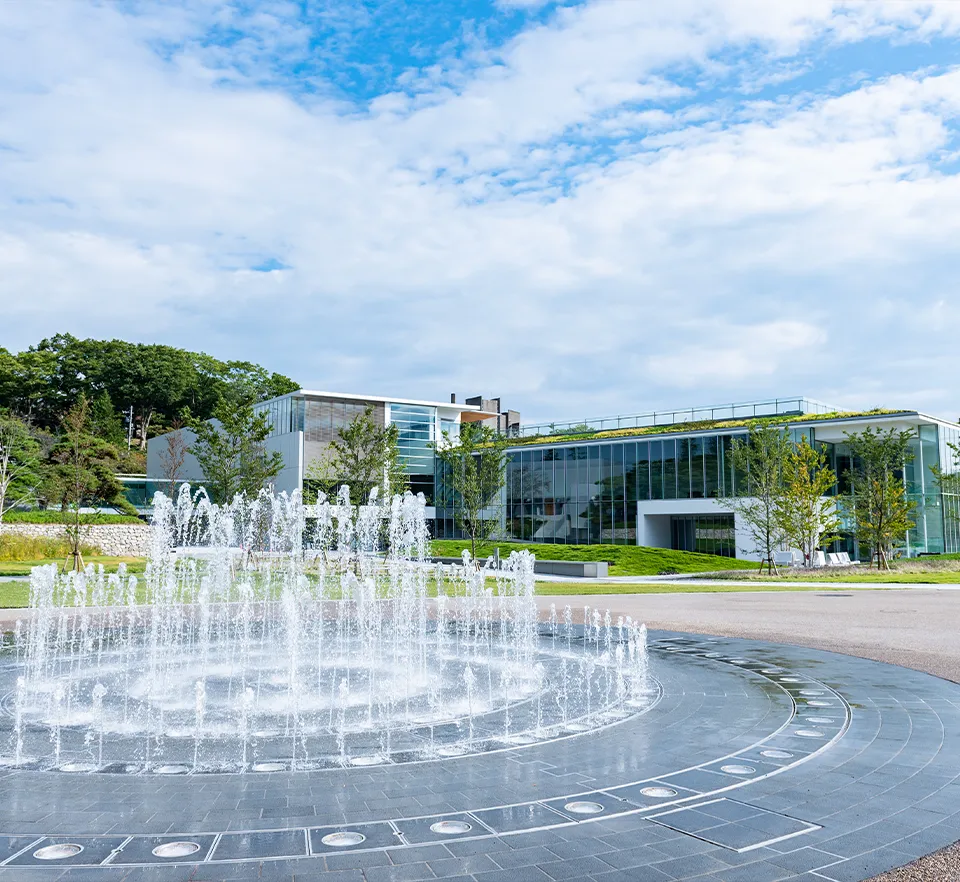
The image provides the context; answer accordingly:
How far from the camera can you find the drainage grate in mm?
4797

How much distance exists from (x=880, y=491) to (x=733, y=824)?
109 feet

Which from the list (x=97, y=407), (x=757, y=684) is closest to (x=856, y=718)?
(x=757, y=684)

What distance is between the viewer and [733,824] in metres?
5.05

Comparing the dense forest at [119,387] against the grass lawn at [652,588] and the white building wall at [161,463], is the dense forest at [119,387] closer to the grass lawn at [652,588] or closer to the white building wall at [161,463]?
the white building wall at [161,463]

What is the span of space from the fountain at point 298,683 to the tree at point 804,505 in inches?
662

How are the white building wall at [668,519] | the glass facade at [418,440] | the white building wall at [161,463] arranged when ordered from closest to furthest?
the white building wall at [668,519] < the glass facade at [418,440] < the white building wall at [161,463]

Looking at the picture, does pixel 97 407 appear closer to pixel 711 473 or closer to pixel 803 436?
pixel 711 473

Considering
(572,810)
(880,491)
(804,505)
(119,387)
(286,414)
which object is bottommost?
(572,810)

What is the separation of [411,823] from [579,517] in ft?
A: 137

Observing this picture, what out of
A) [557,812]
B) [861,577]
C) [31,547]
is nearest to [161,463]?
[31,547]

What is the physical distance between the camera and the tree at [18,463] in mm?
38688

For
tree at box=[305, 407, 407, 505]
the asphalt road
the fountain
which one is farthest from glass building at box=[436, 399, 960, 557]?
the fountain

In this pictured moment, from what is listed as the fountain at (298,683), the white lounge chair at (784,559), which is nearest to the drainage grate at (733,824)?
the fountain at (298,683)

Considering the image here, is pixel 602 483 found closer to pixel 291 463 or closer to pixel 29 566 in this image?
pixel 291 463
